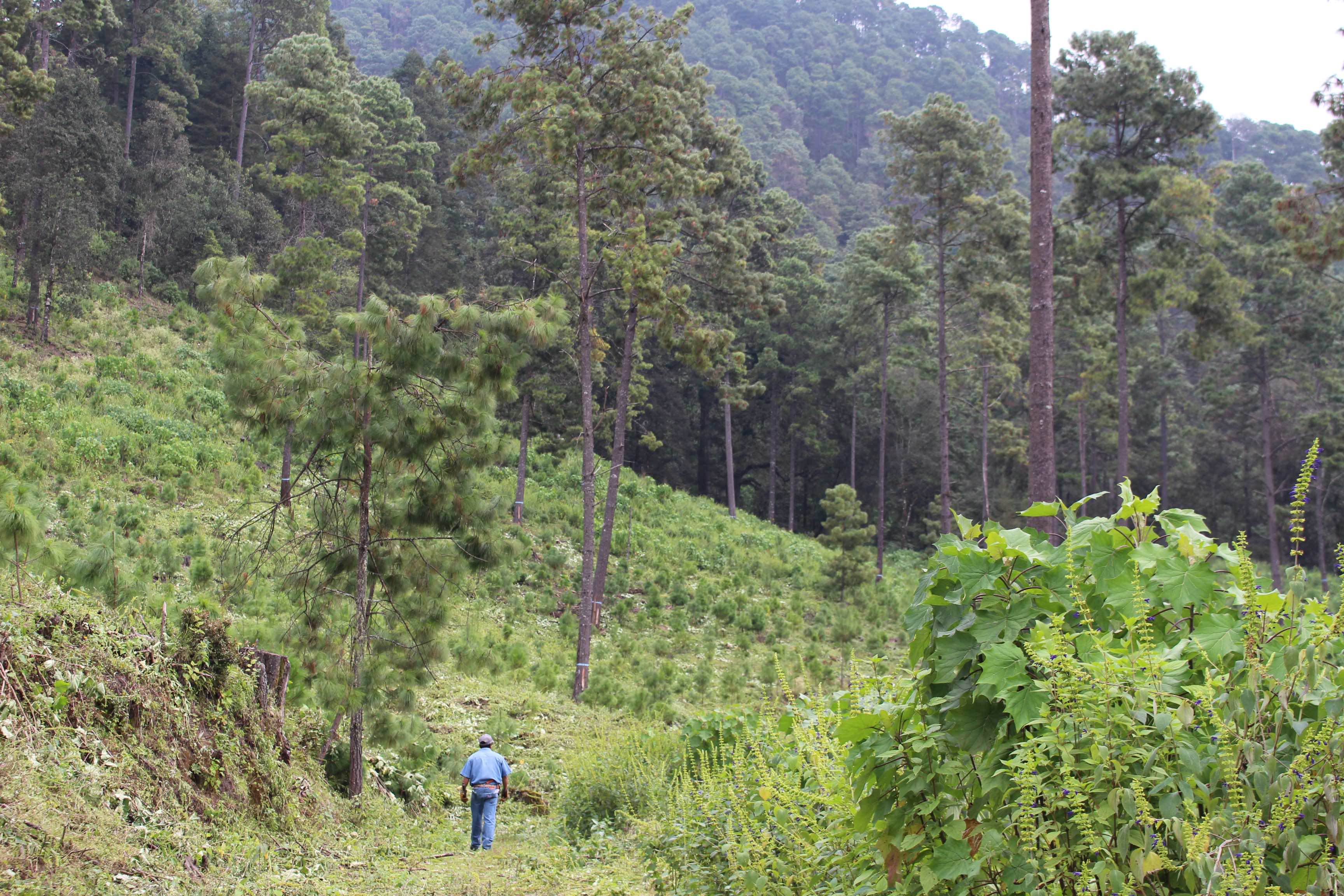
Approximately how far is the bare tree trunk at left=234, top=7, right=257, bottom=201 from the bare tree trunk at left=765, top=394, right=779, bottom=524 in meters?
22.9

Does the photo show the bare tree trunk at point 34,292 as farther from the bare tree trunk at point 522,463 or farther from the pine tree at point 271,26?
the pine tree at point 271,26

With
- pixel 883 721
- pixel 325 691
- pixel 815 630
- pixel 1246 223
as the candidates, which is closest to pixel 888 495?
pixel 1246 223

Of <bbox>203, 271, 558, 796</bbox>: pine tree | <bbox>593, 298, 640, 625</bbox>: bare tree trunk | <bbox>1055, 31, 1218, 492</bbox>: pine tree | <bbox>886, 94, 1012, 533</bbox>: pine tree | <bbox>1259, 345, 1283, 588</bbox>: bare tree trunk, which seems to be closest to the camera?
<bbox>203, 271, 558, 796</bbox>: pine tree

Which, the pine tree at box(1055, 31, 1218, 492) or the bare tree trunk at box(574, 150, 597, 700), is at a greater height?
the pine tree at box(1055, 31, 1218, 492)

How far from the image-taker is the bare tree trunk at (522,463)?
22859 mm

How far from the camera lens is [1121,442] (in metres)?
18.9

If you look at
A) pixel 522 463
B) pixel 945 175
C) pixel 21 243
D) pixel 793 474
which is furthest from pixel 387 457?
pixel 793 474

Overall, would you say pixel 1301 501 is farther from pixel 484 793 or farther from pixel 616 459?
pixel 616 459

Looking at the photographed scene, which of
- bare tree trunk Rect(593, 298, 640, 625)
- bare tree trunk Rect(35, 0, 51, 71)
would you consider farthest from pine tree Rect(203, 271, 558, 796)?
bare tree trunk Rect(35, 0, 51, 71)

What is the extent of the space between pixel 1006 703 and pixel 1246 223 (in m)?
38.9

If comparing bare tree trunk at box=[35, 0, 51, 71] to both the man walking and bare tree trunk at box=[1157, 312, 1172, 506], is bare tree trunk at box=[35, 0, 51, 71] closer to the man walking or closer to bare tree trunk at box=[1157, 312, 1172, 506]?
the man walking

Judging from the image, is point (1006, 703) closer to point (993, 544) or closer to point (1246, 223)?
point (993, 544)

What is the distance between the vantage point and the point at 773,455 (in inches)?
1574

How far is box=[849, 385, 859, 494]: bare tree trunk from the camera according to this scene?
39469 mm
